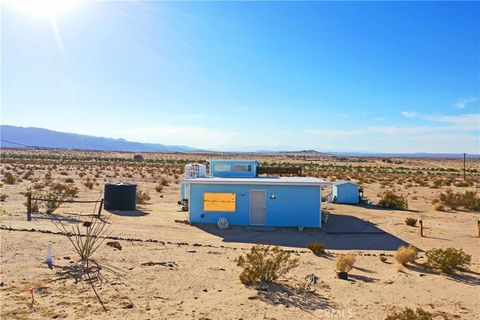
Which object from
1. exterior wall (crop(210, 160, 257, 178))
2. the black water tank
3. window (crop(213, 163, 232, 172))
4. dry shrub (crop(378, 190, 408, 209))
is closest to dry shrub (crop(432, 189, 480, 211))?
dry shrub (crop(378, 190, 408, 209))

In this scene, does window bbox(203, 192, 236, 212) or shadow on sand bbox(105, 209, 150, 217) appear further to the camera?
shadow on sand bbox(105, 209, 150, 217)

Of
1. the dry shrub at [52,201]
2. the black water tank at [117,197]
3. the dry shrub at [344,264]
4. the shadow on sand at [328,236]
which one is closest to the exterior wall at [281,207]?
the shadow on sand at [328,236]

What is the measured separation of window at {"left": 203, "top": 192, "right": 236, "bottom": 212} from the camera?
20.0 m

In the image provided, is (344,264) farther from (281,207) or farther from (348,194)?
(348,194)

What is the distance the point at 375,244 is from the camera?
1650 cm

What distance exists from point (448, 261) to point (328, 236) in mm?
6514

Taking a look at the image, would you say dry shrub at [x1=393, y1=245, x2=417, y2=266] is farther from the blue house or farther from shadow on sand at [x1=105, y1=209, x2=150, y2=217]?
shadow on sand at [x1=105, y1=209, x2=150, y2=217]

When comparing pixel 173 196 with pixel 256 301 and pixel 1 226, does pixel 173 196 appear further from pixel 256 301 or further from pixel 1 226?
pixel 256 301

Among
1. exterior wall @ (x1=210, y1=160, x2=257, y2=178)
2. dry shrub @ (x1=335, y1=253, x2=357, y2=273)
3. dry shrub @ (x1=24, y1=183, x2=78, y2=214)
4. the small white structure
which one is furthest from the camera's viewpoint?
the small white structure

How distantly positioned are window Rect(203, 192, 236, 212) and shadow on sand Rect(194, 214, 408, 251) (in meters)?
0.90

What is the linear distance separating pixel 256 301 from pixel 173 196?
22.9 meters

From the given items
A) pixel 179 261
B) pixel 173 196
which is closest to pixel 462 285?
pixel 179 261

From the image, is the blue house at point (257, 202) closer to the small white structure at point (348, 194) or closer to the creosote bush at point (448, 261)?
the creosote bush at point (448, 261)
